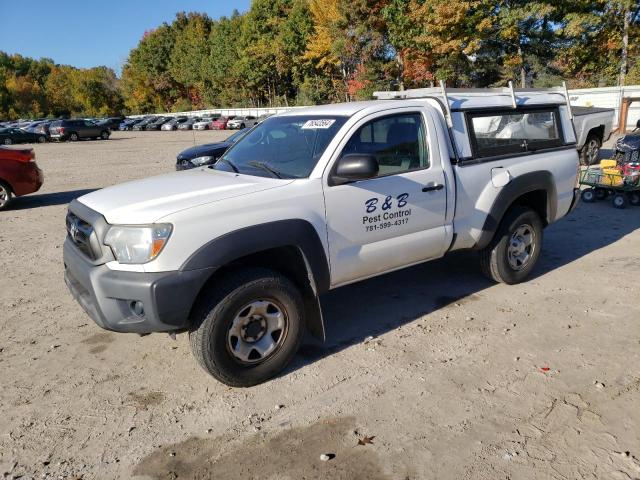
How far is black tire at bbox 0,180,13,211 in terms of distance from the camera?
407 inches

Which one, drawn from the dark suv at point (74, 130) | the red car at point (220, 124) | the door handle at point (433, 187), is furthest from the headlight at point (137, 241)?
the red car at point (220, 124)

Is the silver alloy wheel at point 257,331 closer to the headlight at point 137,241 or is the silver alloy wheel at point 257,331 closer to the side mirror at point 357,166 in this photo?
the headlight at point 137,241

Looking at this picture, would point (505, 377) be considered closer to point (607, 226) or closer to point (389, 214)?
point (389, 214)

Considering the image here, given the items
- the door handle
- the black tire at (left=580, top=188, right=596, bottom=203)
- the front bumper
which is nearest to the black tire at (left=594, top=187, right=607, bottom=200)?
the black tire at (left=580, top=188, right=596, bottom=203)

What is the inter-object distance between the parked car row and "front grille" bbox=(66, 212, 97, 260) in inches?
1531

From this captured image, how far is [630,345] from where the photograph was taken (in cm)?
403

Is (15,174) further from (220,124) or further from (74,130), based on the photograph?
(220,124)

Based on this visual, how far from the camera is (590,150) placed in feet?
43.2

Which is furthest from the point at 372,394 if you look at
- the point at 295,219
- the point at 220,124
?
the point at 220,124

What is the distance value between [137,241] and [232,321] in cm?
81

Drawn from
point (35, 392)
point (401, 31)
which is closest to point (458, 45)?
point (401, 31)

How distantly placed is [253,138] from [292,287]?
1716mm

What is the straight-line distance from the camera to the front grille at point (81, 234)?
3.51m

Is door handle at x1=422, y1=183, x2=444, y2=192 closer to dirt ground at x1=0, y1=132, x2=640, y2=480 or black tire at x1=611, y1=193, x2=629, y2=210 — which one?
dirt ground at x1=0, y1=132, x2=640, y2=480
